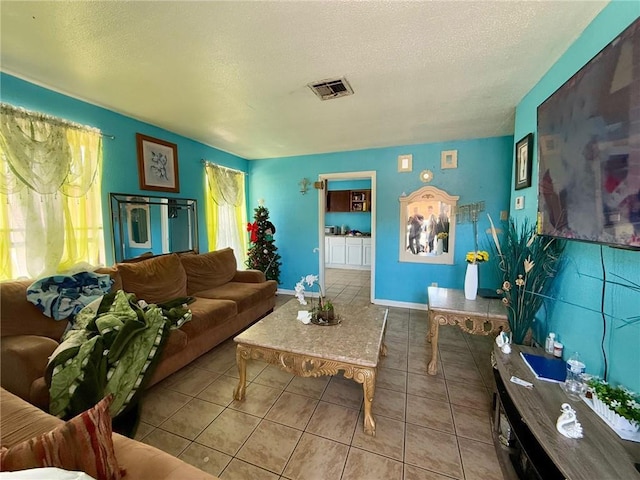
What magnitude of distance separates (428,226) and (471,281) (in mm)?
1455

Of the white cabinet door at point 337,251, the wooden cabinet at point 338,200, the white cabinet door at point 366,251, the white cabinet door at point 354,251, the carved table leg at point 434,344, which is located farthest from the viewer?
the wooden cabinet at point 338,200

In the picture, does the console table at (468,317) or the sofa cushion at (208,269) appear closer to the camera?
the console table at (468,317)

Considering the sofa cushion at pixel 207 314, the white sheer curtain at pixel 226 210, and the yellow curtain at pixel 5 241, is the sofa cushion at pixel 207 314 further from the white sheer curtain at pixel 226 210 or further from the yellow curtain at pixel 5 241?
the white sheer curtain at pixel 226 210

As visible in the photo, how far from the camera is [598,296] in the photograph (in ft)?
4.28

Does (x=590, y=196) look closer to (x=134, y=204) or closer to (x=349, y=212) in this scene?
(x=134, y=204)

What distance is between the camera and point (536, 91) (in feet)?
6.51

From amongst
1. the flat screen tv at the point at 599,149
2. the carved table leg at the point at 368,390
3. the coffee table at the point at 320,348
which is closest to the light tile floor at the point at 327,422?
the carved table leg at the point at 368,390

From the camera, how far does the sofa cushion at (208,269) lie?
3053mm

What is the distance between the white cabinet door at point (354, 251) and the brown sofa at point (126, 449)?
18.8 ft

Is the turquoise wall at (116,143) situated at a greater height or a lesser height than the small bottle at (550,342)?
greater

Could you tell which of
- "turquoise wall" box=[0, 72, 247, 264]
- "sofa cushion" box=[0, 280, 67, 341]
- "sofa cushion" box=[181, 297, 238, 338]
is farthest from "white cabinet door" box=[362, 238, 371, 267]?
"sofa cushion" box=[0, 280, 67, 341]

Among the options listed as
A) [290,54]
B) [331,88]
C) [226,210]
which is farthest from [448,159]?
[226,210]

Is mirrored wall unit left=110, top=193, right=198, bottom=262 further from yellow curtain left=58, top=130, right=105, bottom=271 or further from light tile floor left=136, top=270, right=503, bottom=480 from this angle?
light tile floor left=136, top=270, right=503, bottom=480

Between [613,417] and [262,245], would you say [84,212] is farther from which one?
[613,417]
